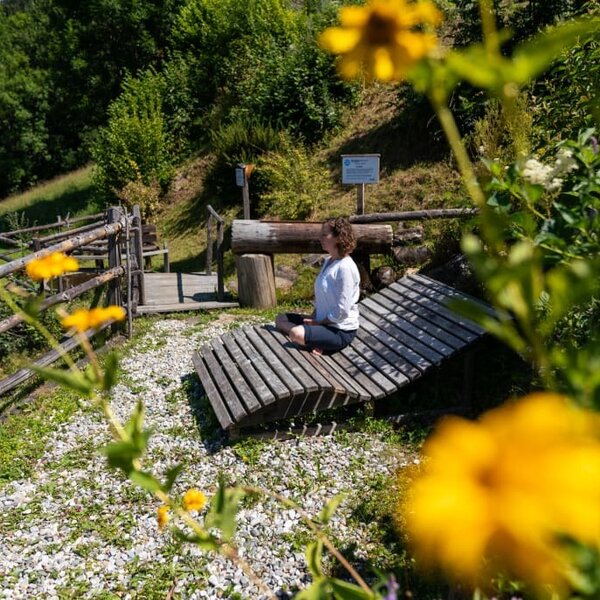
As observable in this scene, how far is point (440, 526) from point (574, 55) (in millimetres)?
3732

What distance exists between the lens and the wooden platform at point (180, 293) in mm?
7758

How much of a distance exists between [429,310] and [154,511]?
8.95 feet

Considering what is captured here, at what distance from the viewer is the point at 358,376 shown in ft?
14.5

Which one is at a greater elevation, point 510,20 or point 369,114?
point 510,20

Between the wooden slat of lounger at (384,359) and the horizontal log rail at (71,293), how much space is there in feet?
8.24

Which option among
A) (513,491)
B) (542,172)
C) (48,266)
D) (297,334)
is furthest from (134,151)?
(513,491)

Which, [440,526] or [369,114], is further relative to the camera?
[369,114]

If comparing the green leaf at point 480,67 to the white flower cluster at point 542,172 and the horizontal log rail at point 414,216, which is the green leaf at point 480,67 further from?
the horizontal log rail at point 414,216

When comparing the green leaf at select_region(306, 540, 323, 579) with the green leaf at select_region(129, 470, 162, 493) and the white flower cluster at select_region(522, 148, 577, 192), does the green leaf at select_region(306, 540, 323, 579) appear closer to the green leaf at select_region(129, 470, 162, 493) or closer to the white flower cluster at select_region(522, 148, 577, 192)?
the green leaf at select_region(129, 470, 162, 493)

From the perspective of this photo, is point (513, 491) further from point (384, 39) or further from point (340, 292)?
point (340, 292)

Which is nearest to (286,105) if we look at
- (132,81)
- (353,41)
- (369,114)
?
(369,114)

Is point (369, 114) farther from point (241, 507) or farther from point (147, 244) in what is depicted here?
point (241, 507)

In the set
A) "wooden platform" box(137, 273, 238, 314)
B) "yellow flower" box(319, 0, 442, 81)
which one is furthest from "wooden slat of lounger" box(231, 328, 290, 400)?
"yellow flower" box(319, 0, 442, 81)

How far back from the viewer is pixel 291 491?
3.62 meters
